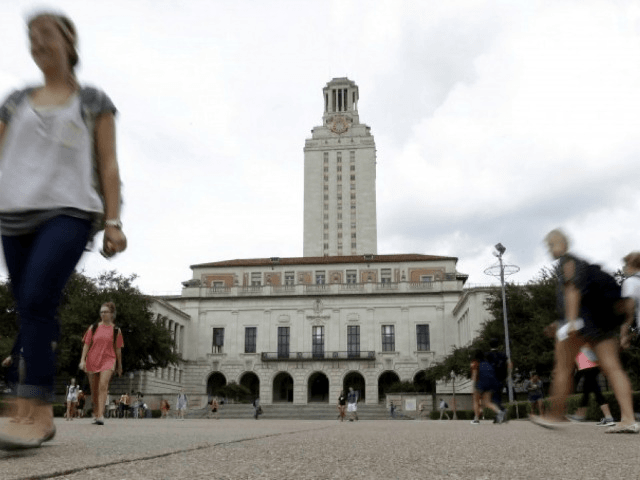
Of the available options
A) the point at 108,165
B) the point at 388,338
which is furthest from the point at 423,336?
the point at 108,165

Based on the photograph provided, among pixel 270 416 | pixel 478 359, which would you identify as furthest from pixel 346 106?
pixel 478 359

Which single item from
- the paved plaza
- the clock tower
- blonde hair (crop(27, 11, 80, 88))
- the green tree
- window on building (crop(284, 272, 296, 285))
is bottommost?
the paved plaza

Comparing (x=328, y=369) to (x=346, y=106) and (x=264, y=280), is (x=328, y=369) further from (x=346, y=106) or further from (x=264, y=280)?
(x=346, y=106)

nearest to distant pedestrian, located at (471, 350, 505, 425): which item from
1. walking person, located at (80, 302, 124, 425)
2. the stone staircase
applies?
walking person, located at (80, 302, 124, 425)

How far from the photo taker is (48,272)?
2.73 metres

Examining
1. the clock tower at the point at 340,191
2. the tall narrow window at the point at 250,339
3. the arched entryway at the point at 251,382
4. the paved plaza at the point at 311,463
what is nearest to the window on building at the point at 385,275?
the tall narrow window at the point at 250,339

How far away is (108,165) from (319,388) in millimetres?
63359

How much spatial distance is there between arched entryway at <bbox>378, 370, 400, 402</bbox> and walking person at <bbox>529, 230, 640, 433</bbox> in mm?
53469

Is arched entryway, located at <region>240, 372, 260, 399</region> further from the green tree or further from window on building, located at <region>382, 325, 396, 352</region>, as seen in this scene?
the green tree

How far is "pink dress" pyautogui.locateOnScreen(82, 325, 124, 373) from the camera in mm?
7844

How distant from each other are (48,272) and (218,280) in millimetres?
62541

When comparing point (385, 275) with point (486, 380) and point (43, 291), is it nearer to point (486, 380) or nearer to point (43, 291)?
point (486, 380)

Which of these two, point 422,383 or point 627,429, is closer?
point 627,429

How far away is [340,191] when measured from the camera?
3679 inches
